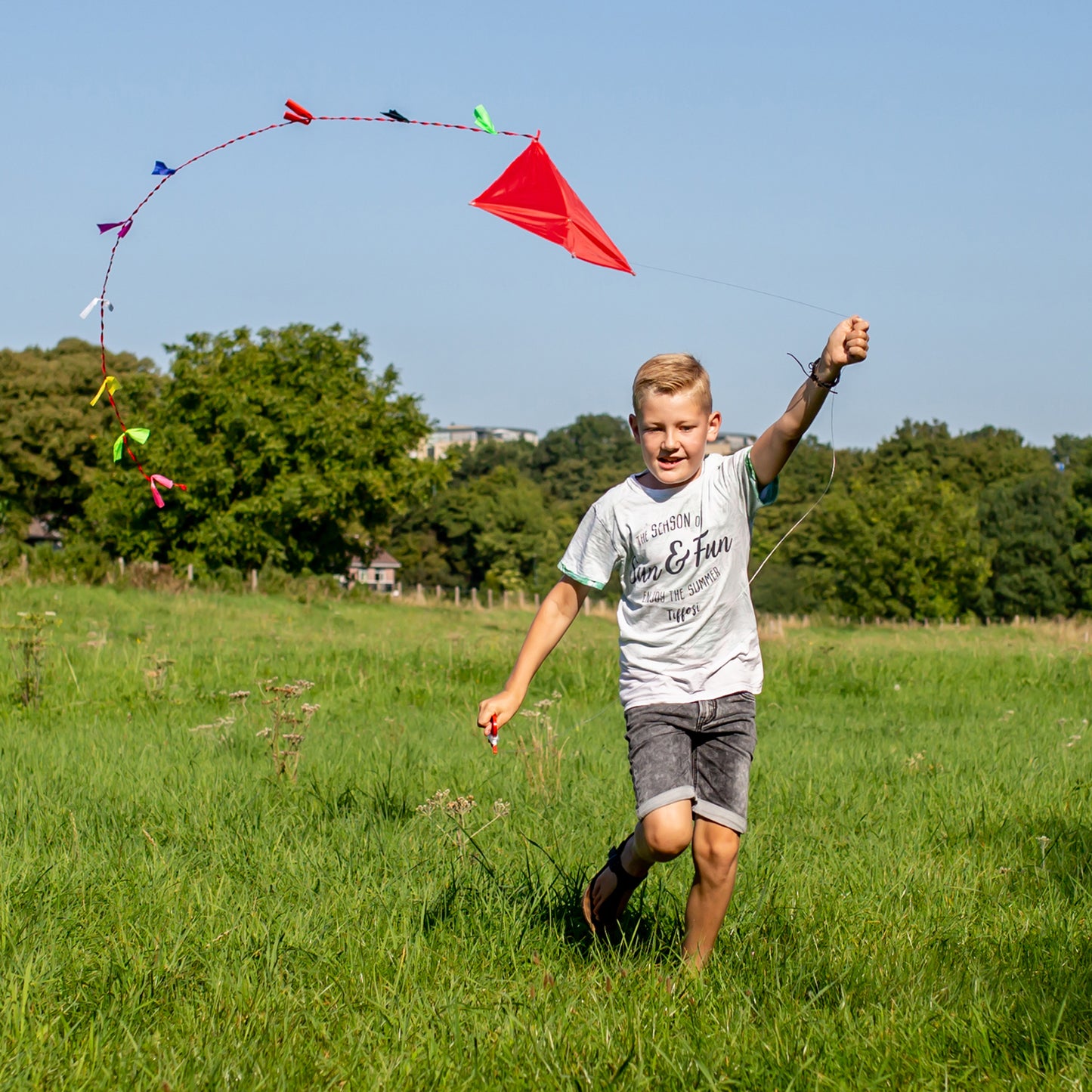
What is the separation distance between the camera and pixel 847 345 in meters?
3.37

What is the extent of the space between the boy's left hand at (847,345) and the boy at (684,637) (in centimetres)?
16

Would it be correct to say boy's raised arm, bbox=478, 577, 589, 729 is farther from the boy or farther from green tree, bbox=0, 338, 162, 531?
green tree, bbox=0, 338, 162, 531

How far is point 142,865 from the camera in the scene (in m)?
4.34

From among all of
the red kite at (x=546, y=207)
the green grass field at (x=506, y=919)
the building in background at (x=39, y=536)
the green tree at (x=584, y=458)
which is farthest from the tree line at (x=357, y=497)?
the red kite at (x=546, y=207)

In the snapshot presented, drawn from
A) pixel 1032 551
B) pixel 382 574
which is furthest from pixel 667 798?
pixel 382 574

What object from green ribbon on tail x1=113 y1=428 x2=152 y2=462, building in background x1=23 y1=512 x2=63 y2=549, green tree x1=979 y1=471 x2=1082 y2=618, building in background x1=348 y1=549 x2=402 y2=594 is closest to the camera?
green ribbon on tail x1=113 y1=428 x2=152 y2=462

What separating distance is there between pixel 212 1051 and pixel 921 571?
221 ft

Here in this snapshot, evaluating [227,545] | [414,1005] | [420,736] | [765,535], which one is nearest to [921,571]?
[765,535]

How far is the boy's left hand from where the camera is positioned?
11.0 feet

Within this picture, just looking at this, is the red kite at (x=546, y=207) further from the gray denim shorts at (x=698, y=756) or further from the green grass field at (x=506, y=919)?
the green grass field at (x=506, y=919)

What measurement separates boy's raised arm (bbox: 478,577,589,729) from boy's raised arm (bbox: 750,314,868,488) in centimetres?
72

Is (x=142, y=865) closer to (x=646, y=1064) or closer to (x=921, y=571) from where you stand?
(x=646, y=1064)

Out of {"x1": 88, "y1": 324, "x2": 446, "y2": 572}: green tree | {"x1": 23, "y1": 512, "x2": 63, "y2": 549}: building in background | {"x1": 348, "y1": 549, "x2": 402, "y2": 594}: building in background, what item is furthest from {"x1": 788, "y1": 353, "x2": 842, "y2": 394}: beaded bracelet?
{"x1": 348, "y1": 549, "x2": 402, "y2": 594}: building in background

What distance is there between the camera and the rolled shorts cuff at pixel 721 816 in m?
3.65
